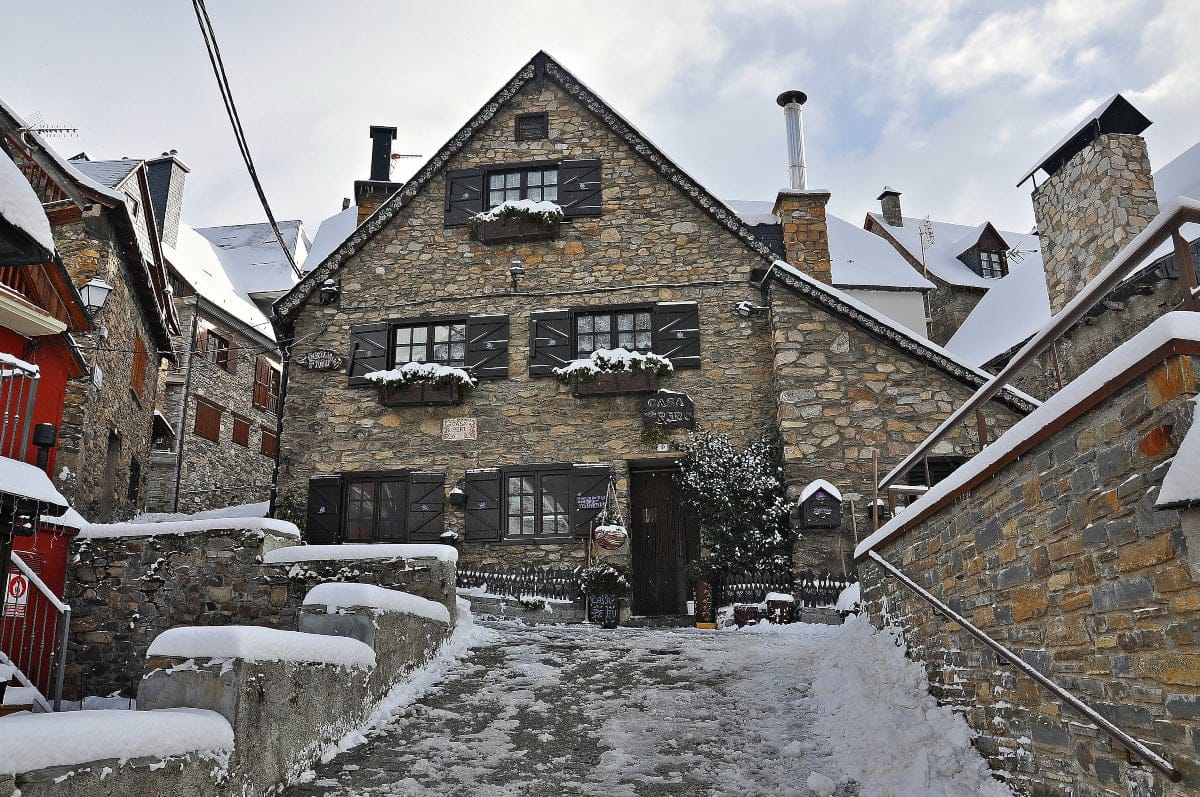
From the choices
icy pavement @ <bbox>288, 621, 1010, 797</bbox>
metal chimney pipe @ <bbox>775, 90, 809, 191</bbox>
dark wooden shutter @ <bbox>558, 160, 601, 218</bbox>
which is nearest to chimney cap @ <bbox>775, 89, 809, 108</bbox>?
metal chimney pipe @ <bbox>775, 90, 809, 191</bbox>

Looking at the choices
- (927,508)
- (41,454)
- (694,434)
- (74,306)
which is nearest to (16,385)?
(41,454)

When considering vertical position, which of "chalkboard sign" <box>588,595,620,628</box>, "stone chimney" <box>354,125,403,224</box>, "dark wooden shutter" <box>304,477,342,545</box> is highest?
"stone chimney" <box>354,125,403,224</box>

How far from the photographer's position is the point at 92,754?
144 inches

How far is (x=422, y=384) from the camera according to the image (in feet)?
44.2

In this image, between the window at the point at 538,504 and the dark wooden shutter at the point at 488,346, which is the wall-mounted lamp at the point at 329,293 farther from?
the window at the point at 538,504

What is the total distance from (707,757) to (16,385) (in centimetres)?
644

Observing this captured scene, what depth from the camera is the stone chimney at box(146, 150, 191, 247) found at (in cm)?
2167

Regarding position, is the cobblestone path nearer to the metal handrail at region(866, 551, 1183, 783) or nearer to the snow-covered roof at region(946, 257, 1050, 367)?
the metal handrail at region(866, 551, 1183, 783)

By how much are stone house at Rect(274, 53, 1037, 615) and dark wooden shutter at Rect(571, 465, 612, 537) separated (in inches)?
1.1

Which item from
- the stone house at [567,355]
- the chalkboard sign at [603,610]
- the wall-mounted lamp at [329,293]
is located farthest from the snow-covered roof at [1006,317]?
the wall-mounted lamp at [329,293]

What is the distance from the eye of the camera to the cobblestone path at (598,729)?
17.7 feet

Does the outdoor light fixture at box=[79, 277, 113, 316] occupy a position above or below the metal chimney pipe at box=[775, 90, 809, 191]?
below

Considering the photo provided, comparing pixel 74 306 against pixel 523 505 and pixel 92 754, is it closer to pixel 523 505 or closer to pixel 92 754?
pixel 523 505

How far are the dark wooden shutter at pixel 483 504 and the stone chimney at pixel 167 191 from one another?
1264cm
